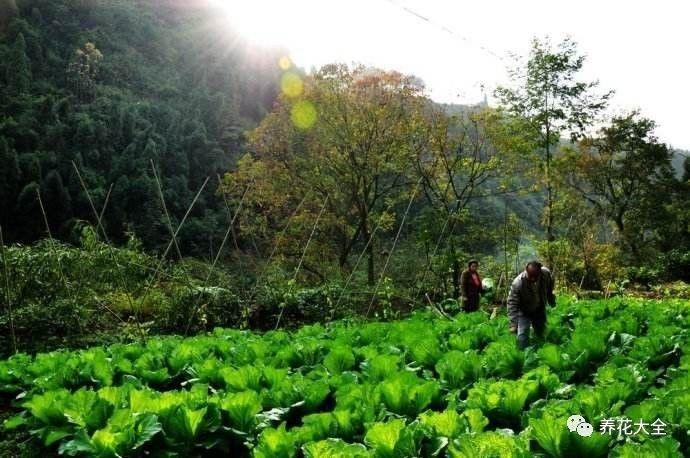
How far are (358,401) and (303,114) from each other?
12019 mm

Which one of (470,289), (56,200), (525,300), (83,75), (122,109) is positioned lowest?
(56,200)

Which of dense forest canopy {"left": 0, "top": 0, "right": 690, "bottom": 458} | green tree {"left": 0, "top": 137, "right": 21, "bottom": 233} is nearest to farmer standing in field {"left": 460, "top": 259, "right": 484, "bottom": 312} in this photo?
dense forest canopy {"left": 0, "top": 0, "right": 690, "bottom": 458}

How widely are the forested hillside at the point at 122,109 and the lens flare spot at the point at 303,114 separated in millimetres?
6909

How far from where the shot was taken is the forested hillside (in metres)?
25.5

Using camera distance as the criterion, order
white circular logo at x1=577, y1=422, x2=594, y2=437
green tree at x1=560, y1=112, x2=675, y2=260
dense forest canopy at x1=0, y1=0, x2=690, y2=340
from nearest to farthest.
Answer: white circular logo at x1=577, y1=422, x2=594, y2=437
dense forest canopy at x1=0, y1=0, x2=690, y2=340
green tree at x1=560, y1=112, x2=675, y2=260

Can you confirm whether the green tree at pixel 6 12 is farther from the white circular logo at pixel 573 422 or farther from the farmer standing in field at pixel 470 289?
the white circular logo at pixel 573 422

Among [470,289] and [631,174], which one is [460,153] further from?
[631,174]

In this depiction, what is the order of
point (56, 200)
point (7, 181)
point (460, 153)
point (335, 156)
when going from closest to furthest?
point (460, 153) → point (335, 156) → point (7, 181) → point (56, 200)

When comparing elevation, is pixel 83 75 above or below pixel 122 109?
above

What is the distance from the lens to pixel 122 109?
34469 millimetres

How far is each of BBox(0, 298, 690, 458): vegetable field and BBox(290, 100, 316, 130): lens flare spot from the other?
9650 mm

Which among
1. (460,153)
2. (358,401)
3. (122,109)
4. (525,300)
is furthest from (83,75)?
(358,401)

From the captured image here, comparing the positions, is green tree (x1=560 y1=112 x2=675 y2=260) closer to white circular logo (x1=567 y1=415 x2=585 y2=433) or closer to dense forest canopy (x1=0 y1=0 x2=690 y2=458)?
dense forest canopy (x1=0 y1=0 x2=690 y2=458)

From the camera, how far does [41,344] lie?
729cm
